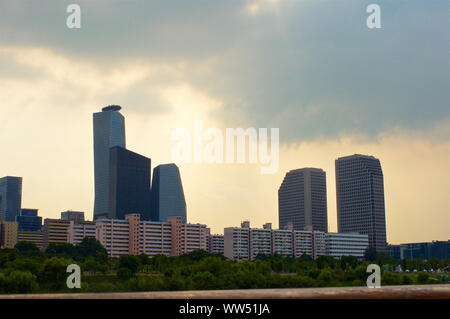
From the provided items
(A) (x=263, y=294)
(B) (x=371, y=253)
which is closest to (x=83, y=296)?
(A) (x=263, y=294)

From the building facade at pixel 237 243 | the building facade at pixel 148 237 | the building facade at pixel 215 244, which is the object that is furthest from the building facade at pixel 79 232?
the building facade at pixel 237 243

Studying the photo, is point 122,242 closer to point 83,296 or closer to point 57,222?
point 57,222

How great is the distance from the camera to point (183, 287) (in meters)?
48.5

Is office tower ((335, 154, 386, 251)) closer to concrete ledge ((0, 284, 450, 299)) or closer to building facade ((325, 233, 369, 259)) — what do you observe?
building facade ((325, 233, 369, 259))

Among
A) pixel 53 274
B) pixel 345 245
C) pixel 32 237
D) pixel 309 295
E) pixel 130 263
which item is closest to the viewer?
pixel 309 295

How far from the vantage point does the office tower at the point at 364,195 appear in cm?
19175

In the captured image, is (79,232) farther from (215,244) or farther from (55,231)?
(215,244)

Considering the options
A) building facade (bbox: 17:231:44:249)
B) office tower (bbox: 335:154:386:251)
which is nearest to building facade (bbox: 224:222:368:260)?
office tower (bbox: 335:154:386:251)

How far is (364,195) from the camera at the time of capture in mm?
195625

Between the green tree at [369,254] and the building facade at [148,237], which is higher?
the building facade at [148,237]

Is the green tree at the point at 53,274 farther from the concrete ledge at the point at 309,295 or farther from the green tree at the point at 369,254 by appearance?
the green tree at the point at 369,254

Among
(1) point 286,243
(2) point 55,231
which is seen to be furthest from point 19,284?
(2) point 55,231

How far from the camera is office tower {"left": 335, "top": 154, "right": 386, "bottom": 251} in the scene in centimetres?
19175
